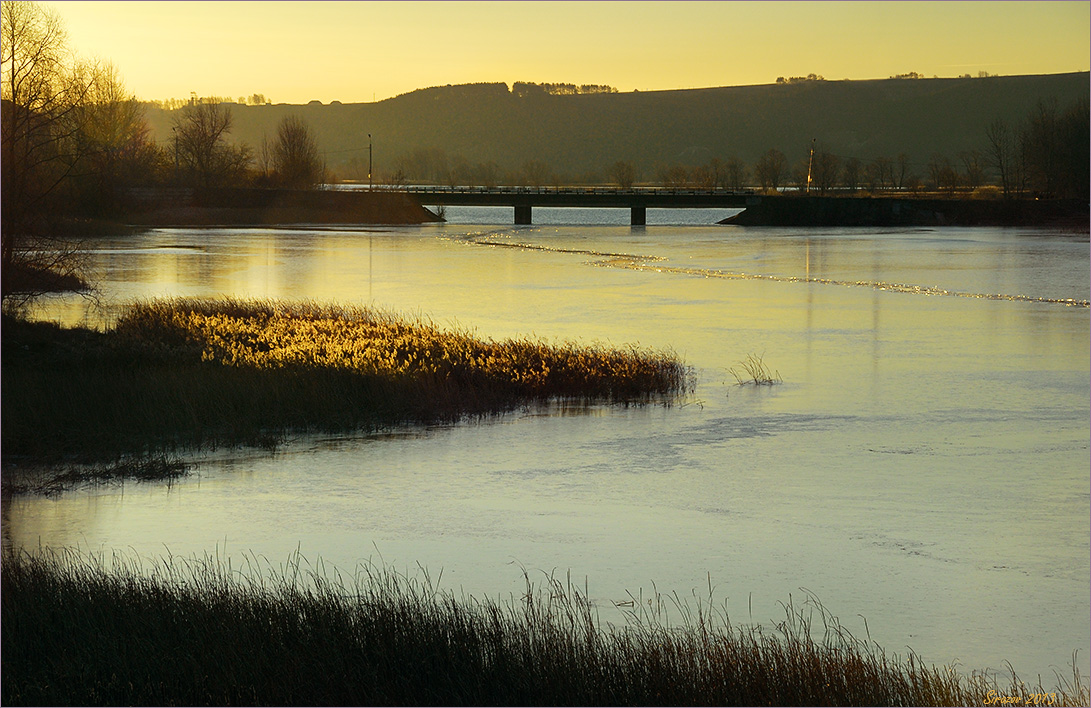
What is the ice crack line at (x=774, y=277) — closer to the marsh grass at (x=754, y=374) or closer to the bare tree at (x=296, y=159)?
the marsh grass at (x=754, y=374)

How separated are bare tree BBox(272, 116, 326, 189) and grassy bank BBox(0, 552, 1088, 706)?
14926cm

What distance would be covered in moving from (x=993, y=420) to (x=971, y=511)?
6493 mm

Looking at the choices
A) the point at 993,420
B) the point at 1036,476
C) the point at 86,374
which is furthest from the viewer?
the point at 86,374

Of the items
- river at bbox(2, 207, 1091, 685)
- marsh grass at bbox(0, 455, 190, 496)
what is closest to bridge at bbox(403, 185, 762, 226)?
river at bbox(2, 207, 1091, 685)

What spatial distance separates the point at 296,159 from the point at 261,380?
140285mm

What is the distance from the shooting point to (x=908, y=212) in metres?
133

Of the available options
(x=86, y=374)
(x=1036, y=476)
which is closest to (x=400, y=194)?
(x=86, y=374)

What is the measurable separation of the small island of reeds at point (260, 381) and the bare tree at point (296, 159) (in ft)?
421

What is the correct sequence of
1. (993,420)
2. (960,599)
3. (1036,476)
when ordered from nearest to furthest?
(960,599)
(1036,476)
(993,420)

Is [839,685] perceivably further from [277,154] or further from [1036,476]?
[277,154]

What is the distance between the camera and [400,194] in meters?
142

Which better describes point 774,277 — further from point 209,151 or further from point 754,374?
point 209,151

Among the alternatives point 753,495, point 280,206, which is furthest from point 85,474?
point 280,206

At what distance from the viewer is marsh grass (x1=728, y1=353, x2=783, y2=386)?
26.0 meters
